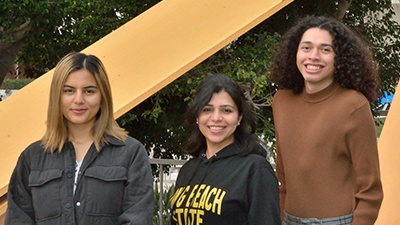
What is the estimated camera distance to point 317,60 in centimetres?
259

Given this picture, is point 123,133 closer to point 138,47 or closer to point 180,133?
point 138,47

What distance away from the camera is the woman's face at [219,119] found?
2668 mm

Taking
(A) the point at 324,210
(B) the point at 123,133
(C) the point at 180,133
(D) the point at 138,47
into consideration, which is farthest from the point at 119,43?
(C) the point at 180,133

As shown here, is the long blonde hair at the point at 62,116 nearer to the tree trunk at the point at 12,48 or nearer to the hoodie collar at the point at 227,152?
the hoodie collar at the point at 227,152

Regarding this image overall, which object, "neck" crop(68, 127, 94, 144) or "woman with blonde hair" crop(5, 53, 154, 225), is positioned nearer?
"woman with blonde hair" crop(5, 53, 154, 225)

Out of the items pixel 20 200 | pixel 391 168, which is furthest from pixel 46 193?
pixel 391 168

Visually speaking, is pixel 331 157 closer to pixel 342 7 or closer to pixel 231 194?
pixel 231 194

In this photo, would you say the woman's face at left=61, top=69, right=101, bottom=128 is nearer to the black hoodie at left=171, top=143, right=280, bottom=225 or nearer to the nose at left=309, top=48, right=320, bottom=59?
the black hoodie at left=171, top=143, right=280, bottom=225

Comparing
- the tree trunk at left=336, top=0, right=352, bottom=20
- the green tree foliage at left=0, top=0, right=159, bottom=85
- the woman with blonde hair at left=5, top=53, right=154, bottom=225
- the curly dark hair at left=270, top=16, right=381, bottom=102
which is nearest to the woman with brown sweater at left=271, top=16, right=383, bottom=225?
the curly dark hair at left=270, top=16, right=381, bottom=102

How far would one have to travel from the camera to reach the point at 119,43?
4230mm

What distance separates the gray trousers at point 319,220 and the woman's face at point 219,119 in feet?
1.23

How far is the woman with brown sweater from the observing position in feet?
8.01

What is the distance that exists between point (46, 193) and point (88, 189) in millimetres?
152

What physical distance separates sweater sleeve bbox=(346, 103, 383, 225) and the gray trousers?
4 cm
